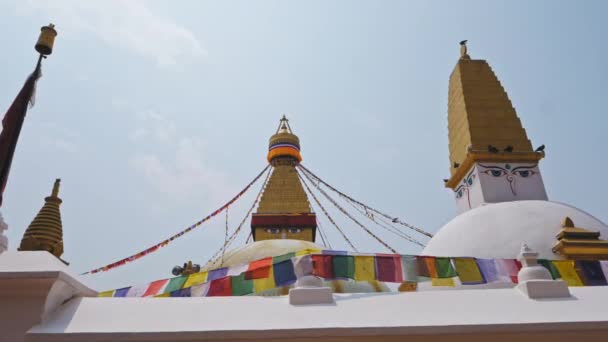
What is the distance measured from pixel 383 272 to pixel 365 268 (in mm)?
241

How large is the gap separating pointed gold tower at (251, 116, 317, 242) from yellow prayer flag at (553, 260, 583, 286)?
1171 cm

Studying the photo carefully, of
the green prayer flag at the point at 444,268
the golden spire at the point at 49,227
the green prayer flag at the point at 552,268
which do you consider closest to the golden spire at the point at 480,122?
the green prayer flag at the point at 552,268

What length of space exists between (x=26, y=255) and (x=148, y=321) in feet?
3.93

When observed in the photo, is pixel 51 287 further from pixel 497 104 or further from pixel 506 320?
pixel 497 104

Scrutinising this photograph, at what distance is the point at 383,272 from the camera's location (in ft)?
18.3

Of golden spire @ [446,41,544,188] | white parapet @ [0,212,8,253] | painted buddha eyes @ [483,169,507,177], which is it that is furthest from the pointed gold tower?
white parapet @ [0,212,8,253]

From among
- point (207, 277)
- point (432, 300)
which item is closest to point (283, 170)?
point (207, 277)

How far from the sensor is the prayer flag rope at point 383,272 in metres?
5.52

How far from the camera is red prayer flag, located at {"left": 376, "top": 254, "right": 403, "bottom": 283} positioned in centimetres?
556

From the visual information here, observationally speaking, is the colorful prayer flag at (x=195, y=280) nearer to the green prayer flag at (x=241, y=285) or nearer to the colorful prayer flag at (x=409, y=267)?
the green prayer flag at (x=241, y=285)

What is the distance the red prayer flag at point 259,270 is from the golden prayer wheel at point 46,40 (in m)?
4.11

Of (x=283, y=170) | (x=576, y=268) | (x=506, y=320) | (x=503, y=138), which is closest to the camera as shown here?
(x=506, y=320)

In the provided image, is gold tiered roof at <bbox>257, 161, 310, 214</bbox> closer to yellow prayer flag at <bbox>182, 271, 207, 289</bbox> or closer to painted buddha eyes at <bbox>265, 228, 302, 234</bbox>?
painted buddha eyes at <bbox>265, 228, 302, 234</bbox>

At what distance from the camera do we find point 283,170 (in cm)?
2092
